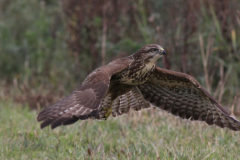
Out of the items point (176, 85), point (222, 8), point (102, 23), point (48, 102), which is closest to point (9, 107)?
point (48, 102)

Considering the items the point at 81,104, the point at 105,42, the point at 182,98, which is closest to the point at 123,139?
the point at 182,98

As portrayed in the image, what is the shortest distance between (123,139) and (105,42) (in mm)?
3926

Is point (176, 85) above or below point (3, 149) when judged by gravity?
above

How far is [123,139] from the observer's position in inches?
216

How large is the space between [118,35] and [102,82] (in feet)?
16.3

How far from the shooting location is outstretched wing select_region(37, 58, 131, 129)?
12.7 feet

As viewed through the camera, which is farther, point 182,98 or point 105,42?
point 105,42

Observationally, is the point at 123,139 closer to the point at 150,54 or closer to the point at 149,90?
the point at 149,90

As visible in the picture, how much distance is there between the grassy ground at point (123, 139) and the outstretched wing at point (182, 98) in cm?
20

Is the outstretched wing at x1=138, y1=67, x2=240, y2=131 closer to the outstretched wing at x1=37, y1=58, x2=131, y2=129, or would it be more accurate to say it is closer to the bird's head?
the bird's head

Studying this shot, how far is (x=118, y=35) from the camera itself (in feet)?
30.6

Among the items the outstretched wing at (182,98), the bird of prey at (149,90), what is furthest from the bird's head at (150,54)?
the outstretched wing at (182,98)

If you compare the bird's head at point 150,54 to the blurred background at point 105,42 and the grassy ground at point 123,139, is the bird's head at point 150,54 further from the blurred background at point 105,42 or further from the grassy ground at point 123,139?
the blurred background at point 105,42

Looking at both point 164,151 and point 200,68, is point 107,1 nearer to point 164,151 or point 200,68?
point 200,68
